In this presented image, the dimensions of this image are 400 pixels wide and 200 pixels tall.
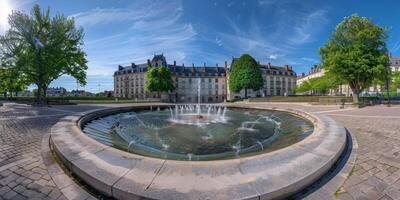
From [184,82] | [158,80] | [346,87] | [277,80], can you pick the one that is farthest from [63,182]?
[346,87]

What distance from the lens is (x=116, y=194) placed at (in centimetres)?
289

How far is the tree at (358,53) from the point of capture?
66.9ft

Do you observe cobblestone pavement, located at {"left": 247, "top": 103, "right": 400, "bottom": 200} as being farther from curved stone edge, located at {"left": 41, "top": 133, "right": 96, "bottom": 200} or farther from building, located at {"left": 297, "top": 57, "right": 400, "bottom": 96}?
building, located at {"left": 297, "top": 57, "right": 400, "bottom": 96}

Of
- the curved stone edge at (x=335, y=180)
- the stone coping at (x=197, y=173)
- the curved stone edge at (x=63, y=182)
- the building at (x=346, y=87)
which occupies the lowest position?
the curved stone edge at (x=335, y=180)

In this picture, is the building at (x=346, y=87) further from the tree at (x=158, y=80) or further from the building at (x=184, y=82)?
the tree at (x=158, y=80)

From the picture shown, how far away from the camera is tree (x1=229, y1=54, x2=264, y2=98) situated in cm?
4972

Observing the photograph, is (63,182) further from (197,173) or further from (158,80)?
(158,80)

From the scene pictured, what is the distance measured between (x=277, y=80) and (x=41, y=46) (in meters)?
76.4

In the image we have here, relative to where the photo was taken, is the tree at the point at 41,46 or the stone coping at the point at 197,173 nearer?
the stone coping at the point at 197,173

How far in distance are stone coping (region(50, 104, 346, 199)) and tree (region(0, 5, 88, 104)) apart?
2204 cm

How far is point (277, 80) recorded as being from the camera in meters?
76.2

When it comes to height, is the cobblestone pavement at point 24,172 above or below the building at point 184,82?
below

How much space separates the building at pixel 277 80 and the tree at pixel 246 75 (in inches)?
801

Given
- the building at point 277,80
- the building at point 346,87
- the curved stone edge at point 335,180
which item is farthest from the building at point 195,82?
the curved stone edge at point 335,180
